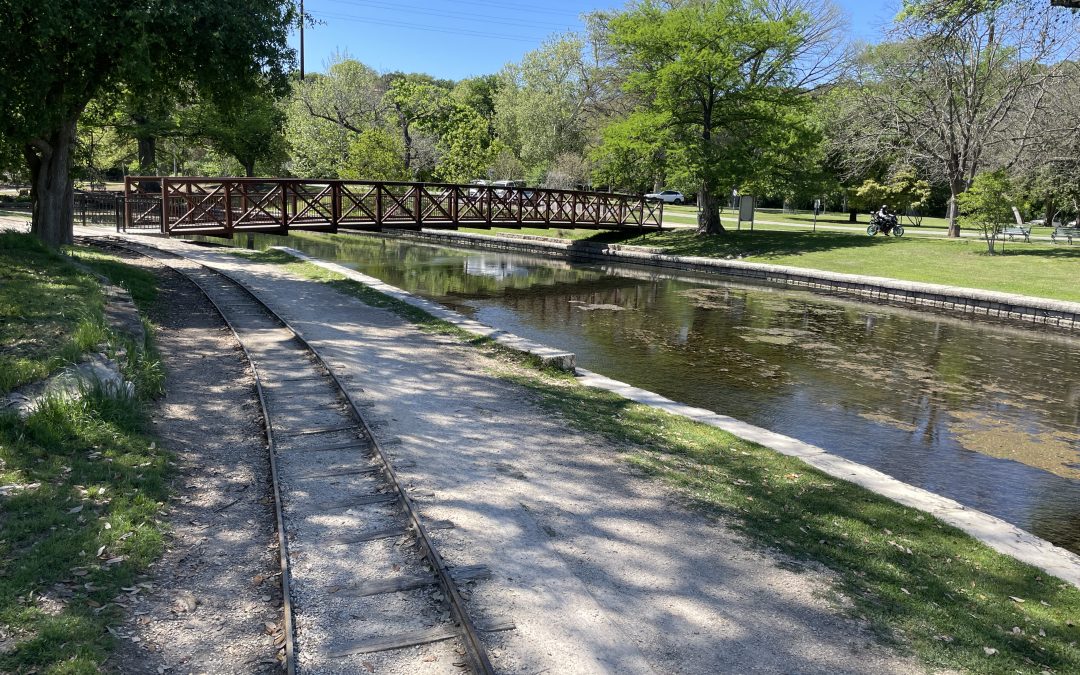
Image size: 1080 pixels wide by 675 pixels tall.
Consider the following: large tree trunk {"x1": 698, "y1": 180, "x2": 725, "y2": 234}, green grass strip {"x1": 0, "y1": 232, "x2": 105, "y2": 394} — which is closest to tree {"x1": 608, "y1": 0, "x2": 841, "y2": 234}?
large tree trunk {"x1": 698, "y1": 180, "x2": 725, "y2": 234}

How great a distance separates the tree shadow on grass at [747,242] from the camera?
109 ft

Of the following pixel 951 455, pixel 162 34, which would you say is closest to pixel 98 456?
pixel 951 455

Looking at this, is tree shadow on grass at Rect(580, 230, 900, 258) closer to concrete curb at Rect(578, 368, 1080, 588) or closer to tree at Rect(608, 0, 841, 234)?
tree at Rect(608, 0, 841, 234)

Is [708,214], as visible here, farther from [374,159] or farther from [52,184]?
[52,184]

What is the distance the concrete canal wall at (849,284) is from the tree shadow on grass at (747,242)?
1.31 metres

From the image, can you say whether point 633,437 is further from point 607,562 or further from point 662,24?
point 662,24

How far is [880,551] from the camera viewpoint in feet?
21.0

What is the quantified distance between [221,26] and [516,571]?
16048mm

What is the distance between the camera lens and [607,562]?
5863 mm

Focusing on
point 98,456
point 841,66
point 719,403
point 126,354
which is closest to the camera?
point 98,456

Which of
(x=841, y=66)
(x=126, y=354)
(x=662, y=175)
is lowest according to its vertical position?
(x=126, y=354)

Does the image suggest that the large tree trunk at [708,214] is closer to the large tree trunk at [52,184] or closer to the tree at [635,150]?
the tree at [635,150]

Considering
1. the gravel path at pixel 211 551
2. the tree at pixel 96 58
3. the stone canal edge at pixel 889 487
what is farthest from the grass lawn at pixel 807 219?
the gravel path at pixel 211 551

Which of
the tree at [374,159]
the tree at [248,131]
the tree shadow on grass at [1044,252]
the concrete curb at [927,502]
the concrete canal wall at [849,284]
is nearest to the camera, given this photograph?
the concrete curb at [927,502]
